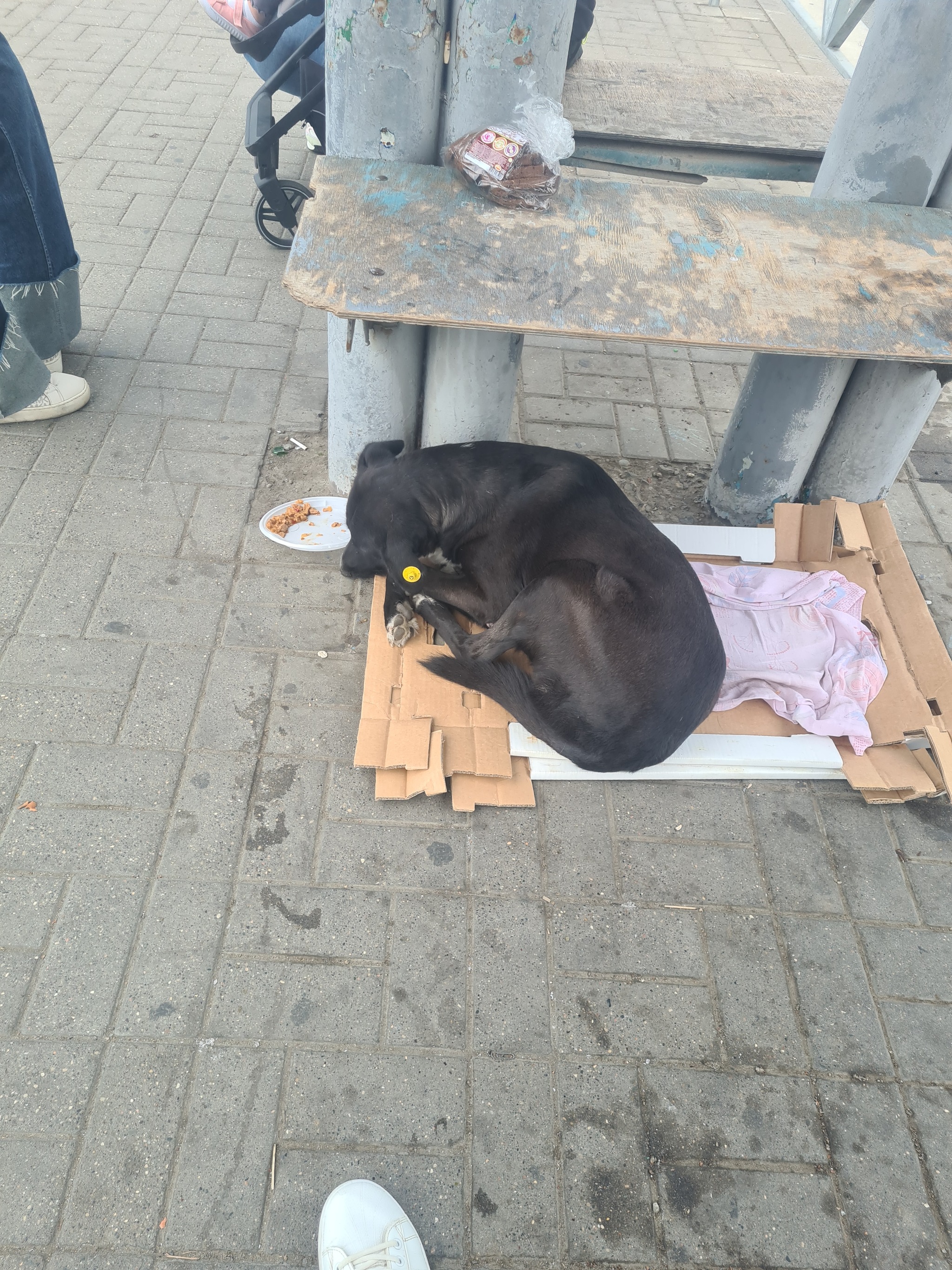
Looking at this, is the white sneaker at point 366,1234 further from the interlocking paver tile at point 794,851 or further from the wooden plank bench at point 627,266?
the wooden plank bench at point 627,266

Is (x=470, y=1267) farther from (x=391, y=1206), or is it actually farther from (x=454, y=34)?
(x=454, y=34)

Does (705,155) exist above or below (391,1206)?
above

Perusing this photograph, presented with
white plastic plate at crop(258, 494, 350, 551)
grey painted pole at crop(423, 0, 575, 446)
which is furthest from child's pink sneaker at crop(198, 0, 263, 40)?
white plastic plate at crop(258, 494, 350, 551)

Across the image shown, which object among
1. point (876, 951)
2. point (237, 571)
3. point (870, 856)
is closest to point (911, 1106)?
point (876, 951)

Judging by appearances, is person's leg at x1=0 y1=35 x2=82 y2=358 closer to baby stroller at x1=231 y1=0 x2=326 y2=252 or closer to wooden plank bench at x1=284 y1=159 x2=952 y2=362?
baby stroller at x1=231 y1=0 x2=326 y2=252

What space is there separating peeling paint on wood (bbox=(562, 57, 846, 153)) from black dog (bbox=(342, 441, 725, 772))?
1.38 metres

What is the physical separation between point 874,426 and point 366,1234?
330 cm

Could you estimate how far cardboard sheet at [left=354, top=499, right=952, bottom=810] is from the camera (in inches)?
109

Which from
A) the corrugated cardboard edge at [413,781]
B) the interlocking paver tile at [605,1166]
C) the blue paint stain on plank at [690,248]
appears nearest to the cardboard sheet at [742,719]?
the corrugated cardboard edge at [413,781]

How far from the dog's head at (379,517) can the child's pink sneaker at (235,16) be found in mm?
2837

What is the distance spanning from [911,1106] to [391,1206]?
1.37m

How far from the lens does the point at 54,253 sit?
3629mm

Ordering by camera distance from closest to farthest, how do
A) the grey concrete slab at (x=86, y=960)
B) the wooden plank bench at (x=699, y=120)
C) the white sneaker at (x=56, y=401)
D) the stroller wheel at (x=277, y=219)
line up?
the grey concrete slab at (x=86, y=960), the wooden plank bench at (x=699, y=120), the white sneaker at (x=56, y=401), the stroller wheel at (x=277, y=219)

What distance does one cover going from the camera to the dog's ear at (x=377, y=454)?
312cm
